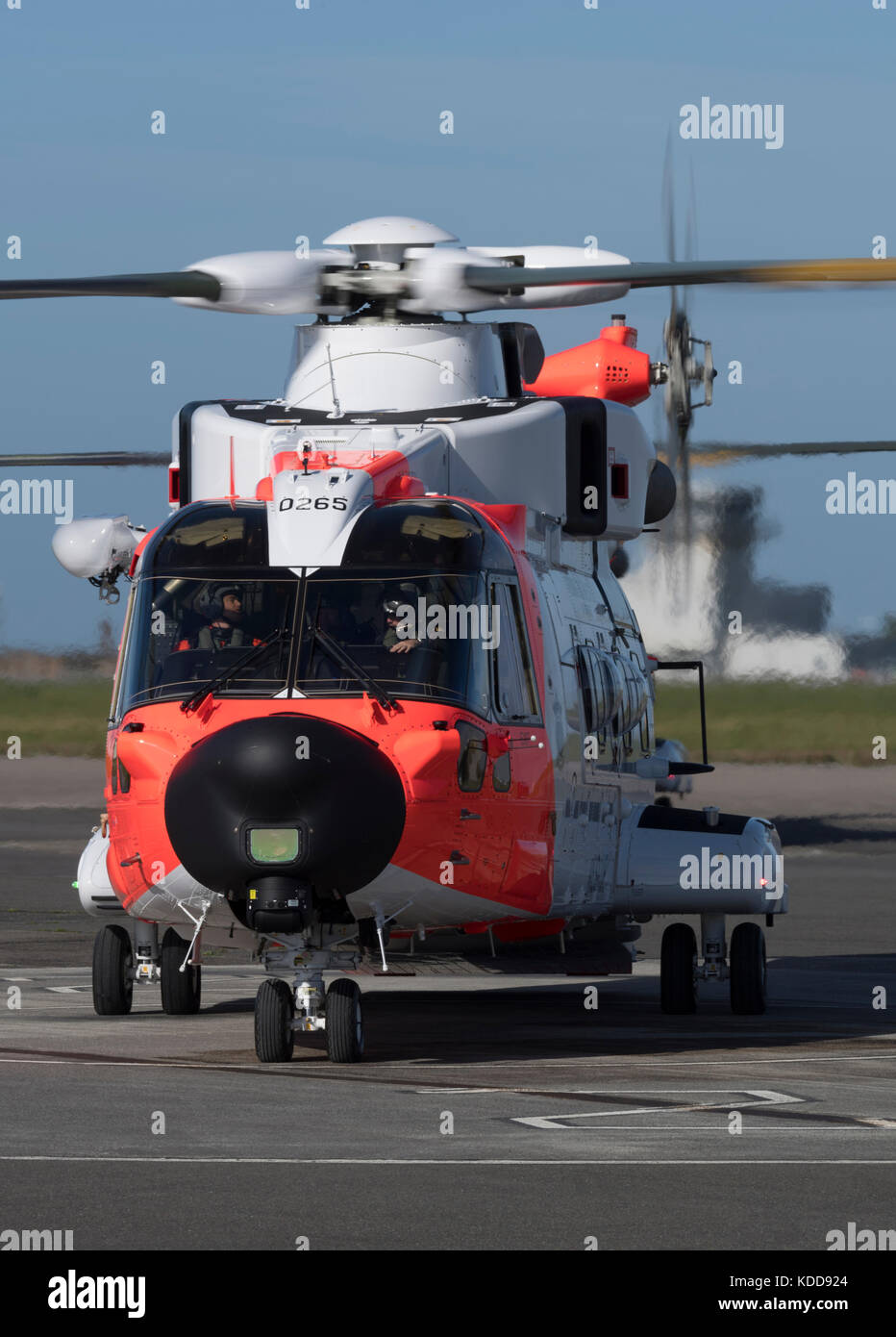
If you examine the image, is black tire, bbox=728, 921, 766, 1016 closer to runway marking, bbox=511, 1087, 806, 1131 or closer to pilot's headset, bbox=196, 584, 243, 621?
runway marking, bbox=511, 1087, 806, 1131

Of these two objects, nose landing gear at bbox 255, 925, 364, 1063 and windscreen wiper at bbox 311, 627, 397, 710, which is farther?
nose landing gear at bbox 255, 925, 364, 1063

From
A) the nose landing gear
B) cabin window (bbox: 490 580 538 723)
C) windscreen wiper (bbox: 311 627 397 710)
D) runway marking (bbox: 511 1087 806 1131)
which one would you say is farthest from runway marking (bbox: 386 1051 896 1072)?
windscreen wiper (bbox: 311 627 397 710)

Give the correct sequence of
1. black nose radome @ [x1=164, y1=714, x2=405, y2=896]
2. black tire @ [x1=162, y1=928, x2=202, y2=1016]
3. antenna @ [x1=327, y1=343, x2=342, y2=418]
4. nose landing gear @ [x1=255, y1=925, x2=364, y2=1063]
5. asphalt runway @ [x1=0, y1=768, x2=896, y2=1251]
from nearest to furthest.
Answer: asphalt runway @ [x1=0, y1=768, x2=896, y2=1251], black nose radome @ [x1=164, y1=714, x2=405, y2=896], nose landing gear @ [x1=255, y1=925, x2=364, y2=1063], antenna @ [x1=327, y1=343, x2=342, y2=418], black tire @ [x1=162, y1=928, x2=202, y2=1016]

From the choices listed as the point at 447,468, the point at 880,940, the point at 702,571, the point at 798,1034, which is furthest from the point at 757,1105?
the point at 702,571

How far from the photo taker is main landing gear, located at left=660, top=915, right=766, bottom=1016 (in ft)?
60.2

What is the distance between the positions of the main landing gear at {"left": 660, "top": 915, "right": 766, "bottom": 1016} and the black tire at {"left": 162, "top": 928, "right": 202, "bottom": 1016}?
3.85 m

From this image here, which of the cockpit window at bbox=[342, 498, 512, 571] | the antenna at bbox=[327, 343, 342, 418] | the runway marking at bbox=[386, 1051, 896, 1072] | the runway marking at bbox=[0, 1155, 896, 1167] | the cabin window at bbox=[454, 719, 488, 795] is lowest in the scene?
the runway marking at bbox=[386, 1051, 896, 1072]

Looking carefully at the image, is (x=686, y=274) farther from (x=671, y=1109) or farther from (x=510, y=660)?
(x=671, y=1109)

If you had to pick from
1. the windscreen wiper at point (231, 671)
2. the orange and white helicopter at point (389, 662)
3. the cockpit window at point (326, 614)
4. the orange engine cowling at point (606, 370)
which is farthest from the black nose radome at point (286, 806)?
the orange engine cowling at point (606, 370)

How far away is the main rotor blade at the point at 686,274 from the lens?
14.2 meters

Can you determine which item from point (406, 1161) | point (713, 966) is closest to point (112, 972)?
point (713, 966)

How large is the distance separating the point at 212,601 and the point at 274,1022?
275cm

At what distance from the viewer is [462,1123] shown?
1209 cm
